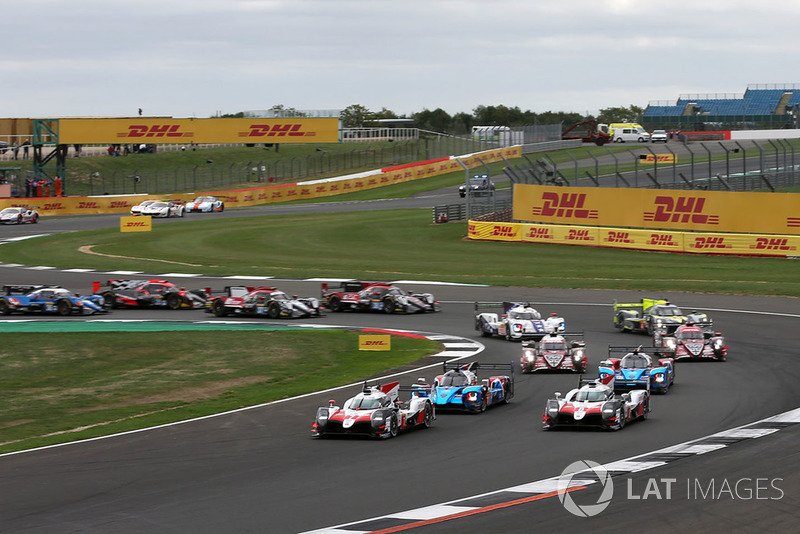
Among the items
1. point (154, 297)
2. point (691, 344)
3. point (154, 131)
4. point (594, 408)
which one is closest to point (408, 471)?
point (594, 408)

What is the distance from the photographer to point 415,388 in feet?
70.9

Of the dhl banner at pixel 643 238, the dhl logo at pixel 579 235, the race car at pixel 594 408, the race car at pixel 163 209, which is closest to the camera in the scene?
the race car at pixel 594 408

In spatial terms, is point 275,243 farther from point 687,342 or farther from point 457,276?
point 687,342

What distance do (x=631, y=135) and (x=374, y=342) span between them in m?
90.9

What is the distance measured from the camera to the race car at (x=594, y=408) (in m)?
20.0

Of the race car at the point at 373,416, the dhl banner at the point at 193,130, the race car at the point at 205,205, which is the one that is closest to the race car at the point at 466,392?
the race car at the point at 373,416

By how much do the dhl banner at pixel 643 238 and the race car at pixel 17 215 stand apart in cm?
3424

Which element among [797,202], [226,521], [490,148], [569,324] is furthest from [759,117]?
[226,521]

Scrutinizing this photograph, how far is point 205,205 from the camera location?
282 feet

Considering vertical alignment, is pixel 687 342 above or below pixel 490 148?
below

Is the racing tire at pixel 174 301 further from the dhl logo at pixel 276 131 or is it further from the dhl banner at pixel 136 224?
the dhl logo at pixel 276 131

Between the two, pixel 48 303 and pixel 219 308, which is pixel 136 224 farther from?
pixel 219 308

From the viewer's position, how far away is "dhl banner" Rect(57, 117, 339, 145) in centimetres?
9319

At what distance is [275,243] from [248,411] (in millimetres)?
41691
